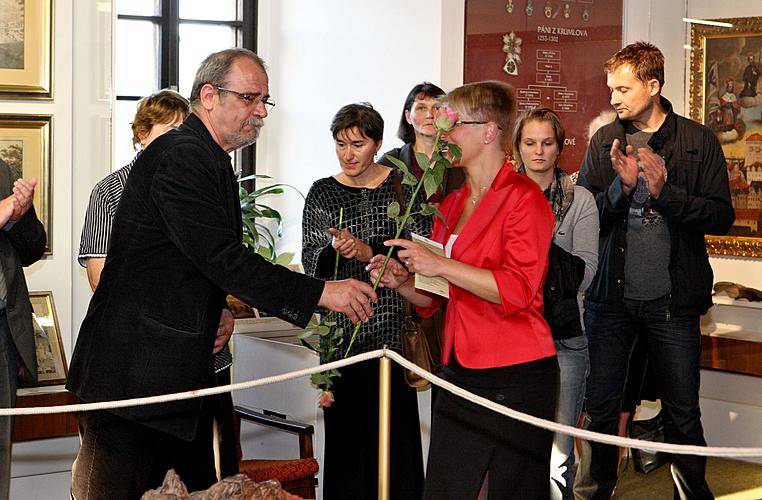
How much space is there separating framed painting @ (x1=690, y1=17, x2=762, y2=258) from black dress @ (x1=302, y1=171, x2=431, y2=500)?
2.69m

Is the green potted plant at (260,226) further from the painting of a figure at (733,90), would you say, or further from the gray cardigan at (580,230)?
the painting of a figure at (733,90)

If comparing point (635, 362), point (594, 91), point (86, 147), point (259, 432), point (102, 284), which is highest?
point (594, 91)

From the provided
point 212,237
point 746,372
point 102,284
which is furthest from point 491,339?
point 746,372

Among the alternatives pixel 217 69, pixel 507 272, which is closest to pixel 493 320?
pixel 507 272

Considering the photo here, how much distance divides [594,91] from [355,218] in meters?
2.88

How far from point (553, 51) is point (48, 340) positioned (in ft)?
10.7

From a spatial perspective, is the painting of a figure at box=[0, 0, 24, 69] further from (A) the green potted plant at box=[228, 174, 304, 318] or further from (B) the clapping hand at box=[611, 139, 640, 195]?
(B) the clapping hand at box=[611, 139, 640, 195]

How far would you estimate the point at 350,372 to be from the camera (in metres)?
4.28

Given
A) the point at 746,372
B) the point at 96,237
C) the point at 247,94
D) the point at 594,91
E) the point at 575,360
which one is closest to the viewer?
the point at 247,94

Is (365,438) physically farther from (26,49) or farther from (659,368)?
(26,49)

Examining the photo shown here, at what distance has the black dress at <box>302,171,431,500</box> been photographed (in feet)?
14.0

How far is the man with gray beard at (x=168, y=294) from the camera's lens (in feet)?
9.97

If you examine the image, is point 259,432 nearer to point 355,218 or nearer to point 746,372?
point 355,218

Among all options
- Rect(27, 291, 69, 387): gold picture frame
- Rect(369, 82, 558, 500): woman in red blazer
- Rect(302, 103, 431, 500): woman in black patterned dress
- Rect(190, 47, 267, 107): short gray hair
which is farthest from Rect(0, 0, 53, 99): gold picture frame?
Rect(369, 82, 558, 500): woman in red blazer
